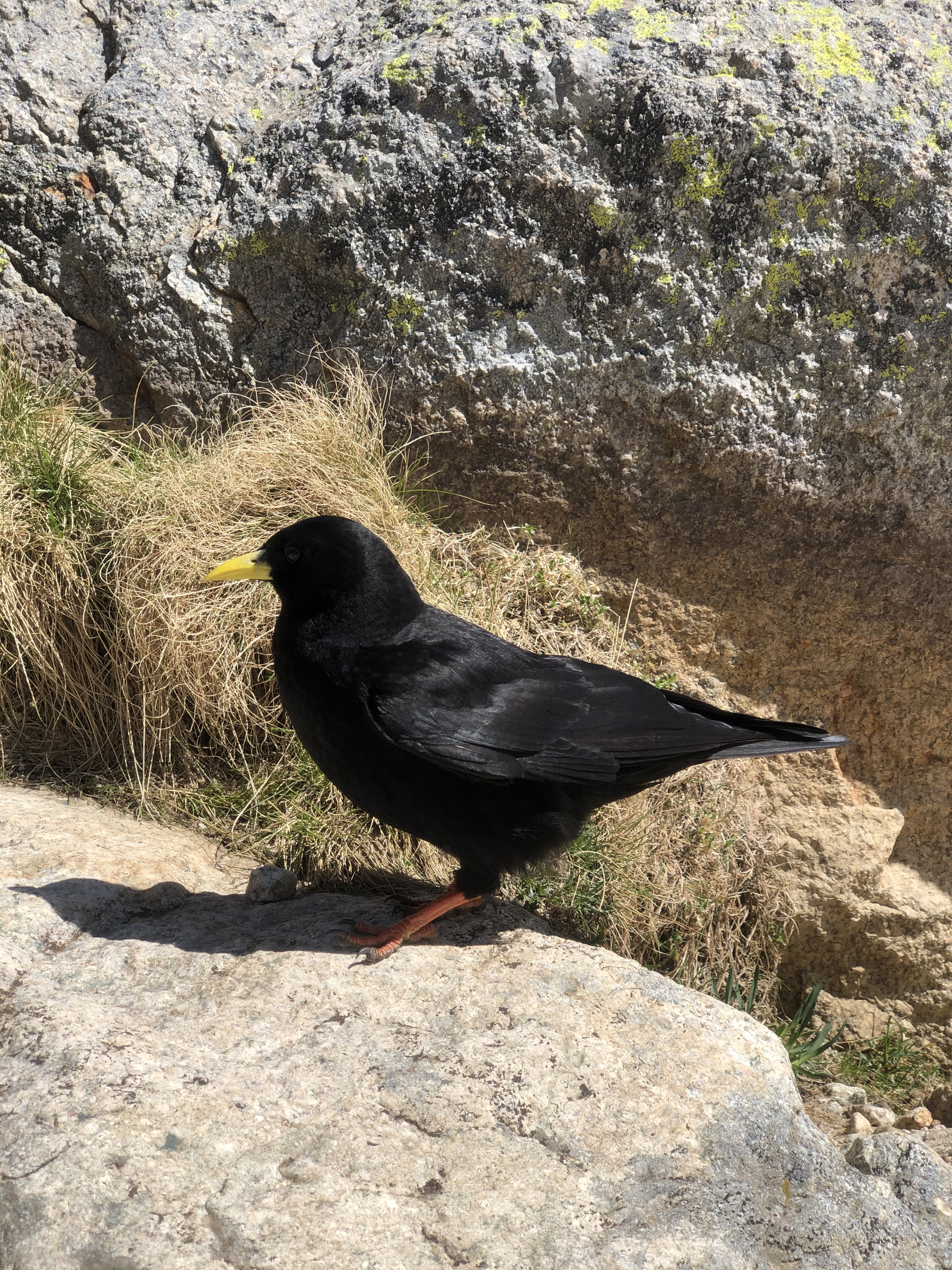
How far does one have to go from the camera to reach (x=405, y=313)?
461cm

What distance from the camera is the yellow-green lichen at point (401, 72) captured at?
4.61m

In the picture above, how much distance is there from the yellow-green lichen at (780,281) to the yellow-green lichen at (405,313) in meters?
1.52

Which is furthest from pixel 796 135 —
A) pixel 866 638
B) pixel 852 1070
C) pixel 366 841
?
pixel 852 1070

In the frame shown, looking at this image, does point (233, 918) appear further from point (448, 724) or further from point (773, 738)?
point (773, 738)

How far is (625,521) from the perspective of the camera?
470 centimetres

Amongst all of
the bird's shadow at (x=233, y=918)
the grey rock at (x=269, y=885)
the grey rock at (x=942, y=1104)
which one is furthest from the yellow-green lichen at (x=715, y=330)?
the grey rock at (x=942, y=1104)

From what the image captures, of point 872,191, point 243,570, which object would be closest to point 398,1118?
point 243,570

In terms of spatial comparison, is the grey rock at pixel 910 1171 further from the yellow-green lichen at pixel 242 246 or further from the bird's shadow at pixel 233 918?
the yellow-green lichen at pixel 242 246

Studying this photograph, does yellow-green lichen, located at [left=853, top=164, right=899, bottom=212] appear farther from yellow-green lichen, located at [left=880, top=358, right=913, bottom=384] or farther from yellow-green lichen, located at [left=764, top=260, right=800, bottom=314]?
yellow-green lichen, located at [left=880, top=358, right=913, bottom=384]

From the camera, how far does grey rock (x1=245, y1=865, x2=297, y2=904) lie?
341cm

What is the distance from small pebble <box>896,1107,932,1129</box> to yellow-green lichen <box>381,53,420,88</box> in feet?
15.9

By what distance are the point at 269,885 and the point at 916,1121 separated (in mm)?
2651

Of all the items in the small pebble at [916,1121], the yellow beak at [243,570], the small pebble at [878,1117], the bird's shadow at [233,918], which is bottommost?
the small pebble at [916,1121]

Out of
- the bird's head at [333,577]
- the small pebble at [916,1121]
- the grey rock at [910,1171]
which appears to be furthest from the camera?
the small pebble at [916,1121]
